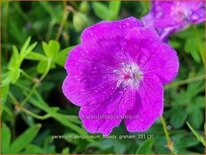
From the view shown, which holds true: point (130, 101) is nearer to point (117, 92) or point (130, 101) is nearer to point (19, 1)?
point (117, 92)

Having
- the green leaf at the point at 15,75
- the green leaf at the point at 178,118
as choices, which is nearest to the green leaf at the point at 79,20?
the green leaf at the point at 15,75

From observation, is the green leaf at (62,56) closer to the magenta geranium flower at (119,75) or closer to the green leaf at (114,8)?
the magenta geranium flower at (119,75)

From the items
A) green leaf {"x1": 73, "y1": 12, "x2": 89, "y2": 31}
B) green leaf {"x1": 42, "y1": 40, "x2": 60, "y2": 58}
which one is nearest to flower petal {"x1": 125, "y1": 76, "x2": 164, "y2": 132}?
green leaf {"x1": 42, "y1": 40, "x2": 60, "y2": 58}

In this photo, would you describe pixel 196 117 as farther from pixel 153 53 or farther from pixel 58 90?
pixel 58 90

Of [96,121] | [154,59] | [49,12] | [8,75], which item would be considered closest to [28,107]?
[8,75]

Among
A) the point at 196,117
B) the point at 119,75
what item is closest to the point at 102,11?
the point at 119,75

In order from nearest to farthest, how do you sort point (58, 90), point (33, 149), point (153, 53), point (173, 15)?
point (153, 53)
point (33, 149)
point (173, 15)
point (58, 90)
